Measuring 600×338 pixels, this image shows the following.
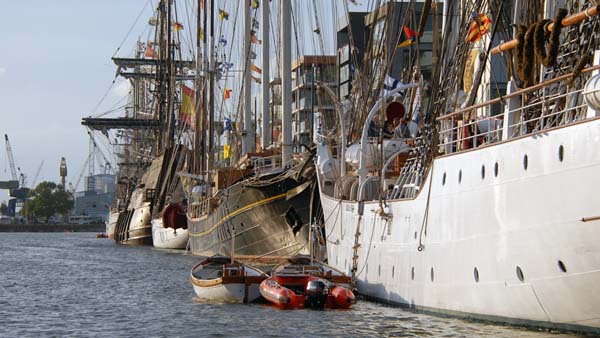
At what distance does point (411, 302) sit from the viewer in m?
31.5

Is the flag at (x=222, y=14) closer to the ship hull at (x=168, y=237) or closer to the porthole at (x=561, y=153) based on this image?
→ the ship hull at (x=168, y=237)

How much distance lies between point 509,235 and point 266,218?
1373 inches

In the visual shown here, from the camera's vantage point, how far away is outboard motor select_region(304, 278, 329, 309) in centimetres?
3441

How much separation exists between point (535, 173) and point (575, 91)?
77.1 inches

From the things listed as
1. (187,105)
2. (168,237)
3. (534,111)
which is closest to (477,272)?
(534,111)

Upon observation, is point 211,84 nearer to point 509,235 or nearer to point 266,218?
point 266,218

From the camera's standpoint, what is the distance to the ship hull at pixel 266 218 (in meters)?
57.5

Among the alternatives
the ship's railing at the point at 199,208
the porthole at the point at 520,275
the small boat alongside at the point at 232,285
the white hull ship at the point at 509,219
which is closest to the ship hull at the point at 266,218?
the ship's railing at the point at 199,208

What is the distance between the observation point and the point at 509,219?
25.6 meters

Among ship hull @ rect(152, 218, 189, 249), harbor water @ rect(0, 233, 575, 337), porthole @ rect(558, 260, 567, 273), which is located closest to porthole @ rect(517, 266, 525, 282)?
harbor water @ rect(0, 233, 575, 337)

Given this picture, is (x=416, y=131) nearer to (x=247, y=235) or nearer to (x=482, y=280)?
(x=482, y=280)

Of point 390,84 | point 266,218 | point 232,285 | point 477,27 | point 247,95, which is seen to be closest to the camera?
point 477,27

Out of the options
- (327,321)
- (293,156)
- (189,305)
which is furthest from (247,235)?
(327,321)

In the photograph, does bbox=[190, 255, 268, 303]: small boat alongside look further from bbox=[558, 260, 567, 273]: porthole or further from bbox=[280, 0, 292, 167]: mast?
bbox=[280, 0, 292, 167]: mast
